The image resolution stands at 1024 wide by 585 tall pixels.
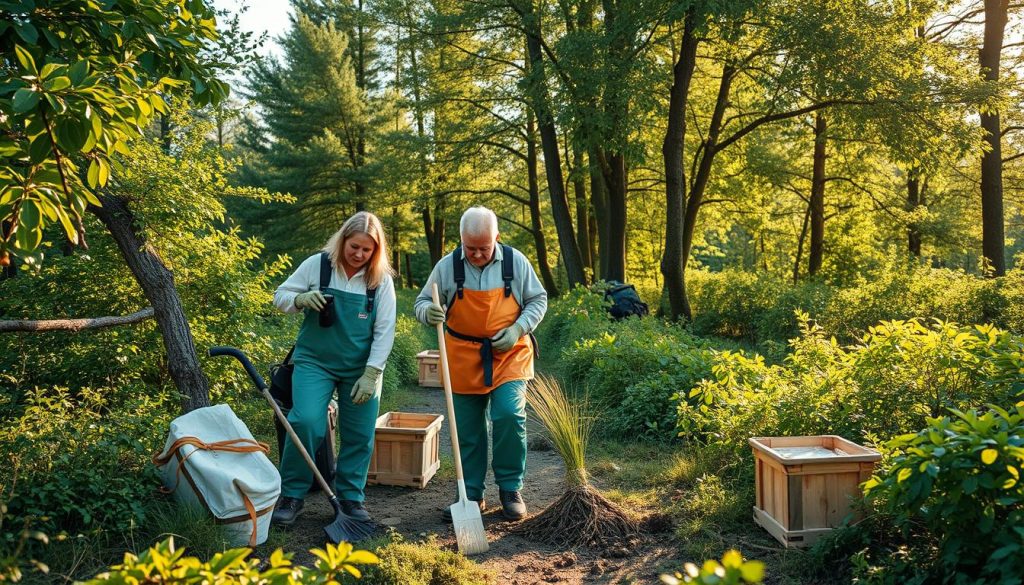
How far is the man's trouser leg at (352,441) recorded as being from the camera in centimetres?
487

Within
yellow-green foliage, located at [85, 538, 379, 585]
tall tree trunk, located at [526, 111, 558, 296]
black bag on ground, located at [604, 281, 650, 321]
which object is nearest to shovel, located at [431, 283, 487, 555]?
yellow-green foliage, located at [85, 538, 379, 585]

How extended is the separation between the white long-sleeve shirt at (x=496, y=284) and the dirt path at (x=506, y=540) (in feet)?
4.44

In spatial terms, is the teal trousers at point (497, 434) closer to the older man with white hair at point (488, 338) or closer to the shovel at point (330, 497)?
the older man with white hair at point (488, 338)

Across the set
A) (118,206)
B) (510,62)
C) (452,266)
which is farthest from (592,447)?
(510,62)

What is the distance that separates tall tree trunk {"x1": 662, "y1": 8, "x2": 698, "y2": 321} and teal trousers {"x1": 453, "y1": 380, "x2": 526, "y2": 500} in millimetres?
9676

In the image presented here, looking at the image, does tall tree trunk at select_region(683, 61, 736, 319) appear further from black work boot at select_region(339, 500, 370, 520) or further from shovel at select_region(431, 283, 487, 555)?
black work boot at select_region(339, 500, 370, 520)

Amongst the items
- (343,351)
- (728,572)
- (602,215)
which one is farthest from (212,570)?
(602,215)

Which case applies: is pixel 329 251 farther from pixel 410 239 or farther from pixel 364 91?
pixel 410 239

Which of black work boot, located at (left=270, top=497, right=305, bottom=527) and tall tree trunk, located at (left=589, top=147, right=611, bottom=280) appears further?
tall tree trunk, located at (left=589, top=147, right=611, bottom=280)

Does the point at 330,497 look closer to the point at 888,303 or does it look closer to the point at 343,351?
the point at 343,351

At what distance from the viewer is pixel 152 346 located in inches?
259

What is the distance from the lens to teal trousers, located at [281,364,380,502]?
4730mm

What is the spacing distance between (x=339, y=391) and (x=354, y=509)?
2.51 ft

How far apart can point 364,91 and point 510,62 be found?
10036mm
